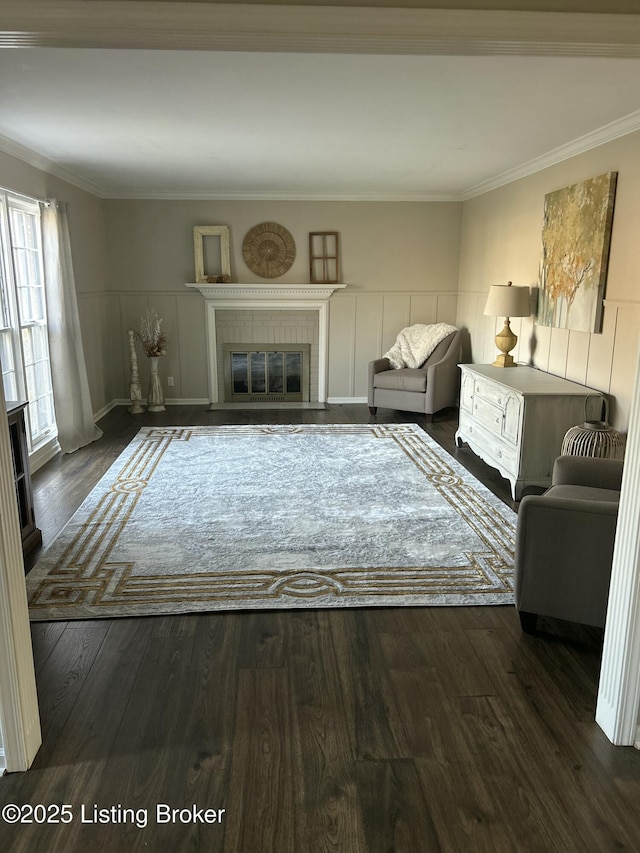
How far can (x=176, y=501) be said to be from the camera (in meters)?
4.25

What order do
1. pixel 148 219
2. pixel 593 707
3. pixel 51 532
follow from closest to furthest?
pixel 593 707
pixel 51 532
pixel 148 219

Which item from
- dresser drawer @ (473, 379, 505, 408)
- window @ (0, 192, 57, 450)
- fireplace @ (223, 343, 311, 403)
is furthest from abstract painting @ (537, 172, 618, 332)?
window @ (0, 192, 57, 450)

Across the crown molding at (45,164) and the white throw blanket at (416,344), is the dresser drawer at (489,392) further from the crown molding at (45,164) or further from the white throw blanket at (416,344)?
the crown molding at (45,164)

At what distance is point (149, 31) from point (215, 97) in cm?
200

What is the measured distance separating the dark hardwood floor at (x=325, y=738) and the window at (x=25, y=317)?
2.73 metres

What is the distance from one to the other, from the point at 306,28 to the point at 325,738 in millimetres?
2132

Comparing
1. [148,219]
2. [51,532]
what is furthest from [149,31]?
[148,219]

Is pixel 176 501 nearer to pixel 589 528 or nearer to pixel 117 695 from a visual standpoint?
pixel 117 695

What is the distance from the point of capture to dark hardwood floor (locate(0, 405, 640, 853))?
1743 mm

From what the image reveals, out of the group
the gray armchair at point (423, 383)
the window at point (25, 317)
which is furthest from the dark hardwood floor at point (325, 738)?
the gray armchair at point (423, 383)

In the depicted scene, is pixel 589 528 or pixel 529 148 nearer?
pixel 589 528

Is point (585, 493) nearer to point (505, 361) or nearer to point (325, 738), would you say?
point (325, 738)

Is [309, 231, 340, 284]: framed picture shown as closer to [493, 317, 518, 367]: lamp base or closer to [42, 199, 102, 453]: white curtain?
[493, 317, 518, 367]: lamp base

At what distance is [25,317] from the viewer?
516 cm
